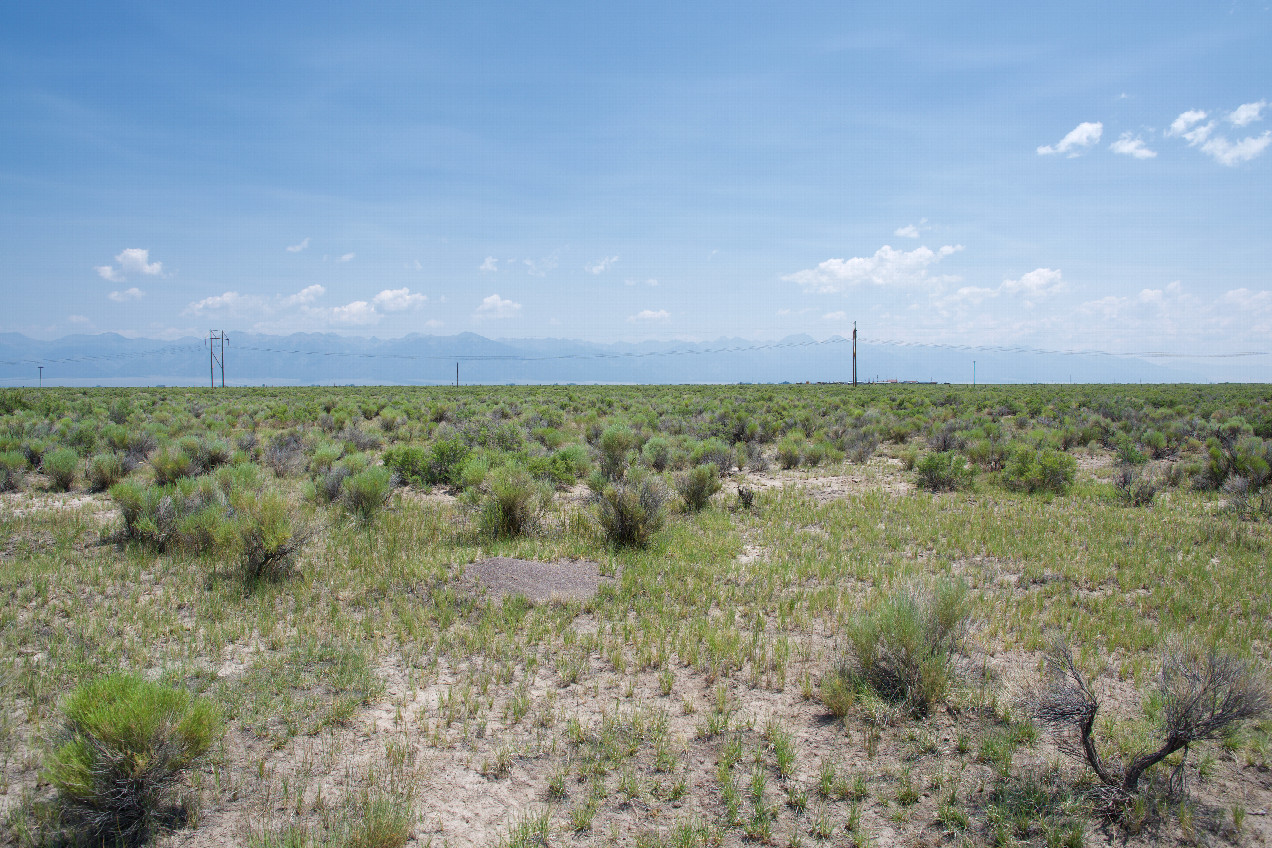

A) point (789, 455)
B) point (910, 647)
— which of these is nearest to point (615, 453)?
point (789, 455)

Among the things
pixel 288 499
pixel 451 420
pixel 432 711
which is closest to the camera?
pixel 432 711

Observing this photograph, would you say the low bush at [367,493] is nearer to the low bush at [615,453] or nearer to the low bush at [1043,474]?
the low bush at [615,453]

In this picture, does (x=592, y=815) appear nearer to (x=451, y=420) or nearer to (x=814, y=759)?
(x=814, y=759)

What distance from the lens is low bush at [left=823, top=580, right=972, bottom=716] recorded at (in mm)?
5242

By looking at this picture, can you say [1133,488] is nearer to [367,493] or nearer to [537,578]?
[537,578]

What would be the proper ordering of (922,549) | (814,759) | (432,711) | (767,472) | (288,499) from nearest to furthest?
(814,759)
(432,711)
(288,499)
(922,549)
(767,472)

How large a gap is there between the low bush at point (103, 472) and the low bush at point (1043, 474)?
19071 millimetres

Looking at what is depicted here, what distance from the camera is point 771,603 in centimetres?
754

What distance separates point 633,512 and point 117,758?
6.82m

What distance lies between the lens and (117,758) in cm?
369

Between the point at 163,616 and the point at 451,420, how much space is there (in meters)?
21.4

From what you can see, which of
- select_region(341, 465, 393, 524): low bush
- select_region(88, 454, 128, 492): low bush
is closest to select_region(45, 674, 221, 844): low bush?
select_region(341, 465, 393, 524): low bush

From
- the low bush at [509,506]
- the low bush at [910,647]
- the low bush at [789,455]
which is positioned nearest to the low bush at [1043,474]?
the low bush at [789,455]

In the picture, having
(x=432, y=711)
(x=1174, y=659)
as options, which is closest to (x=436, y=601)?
(x=432, y=711)
